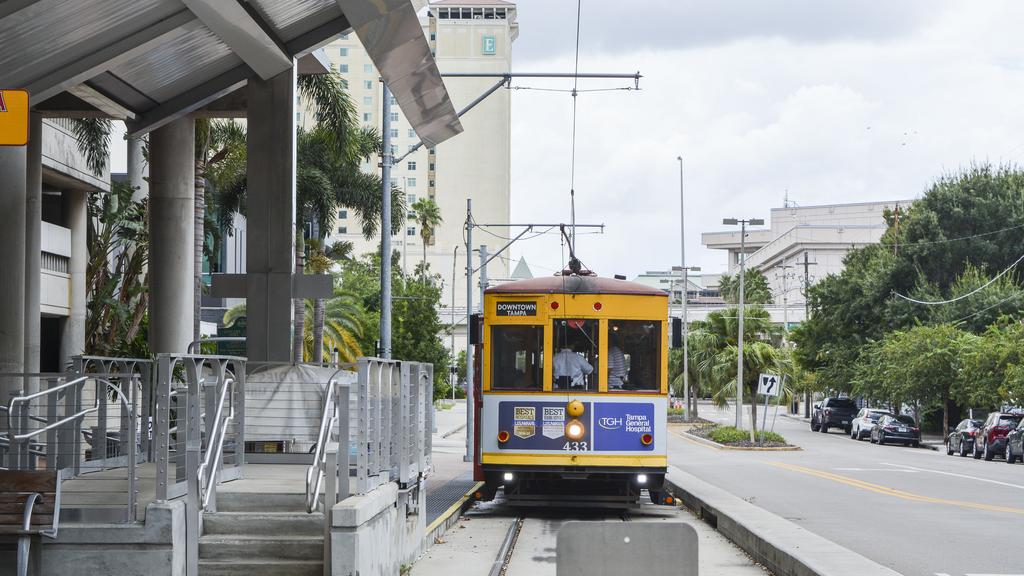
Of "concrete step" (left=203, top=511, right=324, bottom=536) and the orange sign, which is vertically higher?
the orange sign

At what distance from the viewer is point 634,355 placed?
18984mm

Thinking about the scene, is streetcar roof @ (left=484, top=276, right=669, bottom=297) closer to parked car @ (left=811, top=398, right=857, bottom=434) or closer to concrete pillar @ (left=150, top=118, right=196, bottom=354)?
concrete pillar @ (left=150, top=118, right=196, bottom=354)

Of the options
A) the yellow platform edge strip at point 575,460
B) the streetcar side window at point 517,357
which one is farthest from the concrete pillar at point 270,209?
the yellow platform edge strip at point 575,460

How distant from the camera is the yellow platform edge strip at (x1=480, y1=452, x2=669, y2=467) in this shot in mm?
18609

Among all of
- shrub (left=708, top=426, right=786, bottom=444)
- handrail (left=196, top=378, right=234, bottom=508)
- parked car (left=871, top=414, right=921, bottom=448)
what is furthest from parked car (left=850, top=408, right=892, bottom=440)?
handrail (left=196, top=378, right=234, bottom=508)

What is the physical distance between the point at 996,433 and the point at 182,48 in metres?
33.7

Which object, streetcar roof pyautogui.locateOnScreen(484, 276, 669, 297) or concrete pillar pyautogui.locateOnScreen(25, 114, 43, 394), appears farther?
concrete pillar pyautogui.locateOnScreen(25, 114, 43, 394)

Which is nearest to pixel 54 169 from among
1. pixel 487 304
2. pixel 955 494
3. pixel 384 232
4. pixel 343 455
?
pixel 384 232

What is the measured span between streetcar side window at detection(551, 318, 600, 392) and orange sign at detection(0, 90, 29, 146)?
11.4 m

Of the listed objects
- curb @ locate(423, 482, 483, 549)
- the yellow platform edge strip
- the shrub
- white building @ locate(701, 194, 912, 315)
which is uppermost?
white building @ locate(701, 194, 912, 315)

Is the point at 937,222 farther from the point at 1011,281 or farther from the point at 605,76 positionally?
the point at 605,76

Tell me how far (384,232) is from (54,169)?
13006 millimetres

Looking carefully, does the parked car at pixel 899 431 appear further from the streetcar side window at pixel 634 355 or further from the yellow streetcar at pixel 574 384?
the streetcar side window at pixel 634 355

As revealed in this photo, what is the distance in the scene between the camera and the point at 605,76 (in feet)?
78.2
